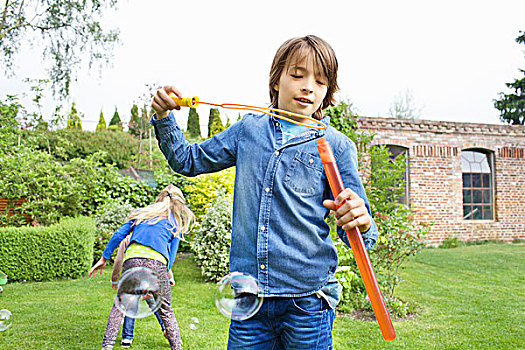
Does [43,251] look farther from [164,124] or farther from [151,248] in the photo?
[164,124]

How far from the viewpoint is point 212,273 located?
25.4 feet

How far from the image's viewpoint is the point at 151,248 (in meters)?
4.05

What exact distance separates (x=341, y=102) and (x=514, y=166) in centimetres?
1071

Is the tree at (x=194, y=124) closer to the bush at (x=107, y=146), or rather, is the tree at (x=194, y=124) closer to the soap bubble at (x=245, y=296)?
the bush at (x=107, y=146)

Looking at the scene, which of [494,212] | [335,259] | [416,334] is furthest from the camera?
[494,212]

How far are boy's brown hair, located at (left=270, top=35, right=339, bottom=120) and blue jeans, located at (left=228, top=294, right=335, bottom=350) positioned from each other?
83cm

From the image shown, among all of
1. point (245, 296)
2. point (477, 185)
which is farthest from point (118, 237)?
point (477, 185)

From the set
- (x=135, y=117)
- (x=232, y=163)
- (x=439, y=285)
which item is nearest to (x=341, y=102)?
(x=439, y=285)

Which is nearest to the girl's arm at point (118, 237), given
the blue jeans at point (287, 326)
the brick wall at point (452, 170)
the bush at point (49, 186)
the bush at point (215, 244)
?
the blue jeans at point (287, 326)

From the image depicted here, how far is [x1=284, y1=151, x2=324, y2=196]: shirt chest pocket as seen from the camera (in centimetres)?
167

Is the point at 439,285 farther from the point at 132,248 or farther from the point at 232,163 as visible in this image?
the point at 232,163

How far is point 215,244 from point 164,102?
6165 mm

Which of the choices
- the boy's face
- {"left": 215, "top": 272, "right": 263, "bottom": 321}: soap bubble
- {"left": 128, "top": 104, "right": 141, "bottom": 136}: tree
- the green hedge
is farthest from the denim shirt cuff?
{"left": 128, "top": 104, "right": 141, "bottom": 136}: tree

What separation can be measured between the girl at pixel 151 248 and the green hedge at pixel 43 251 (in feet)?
13.1
